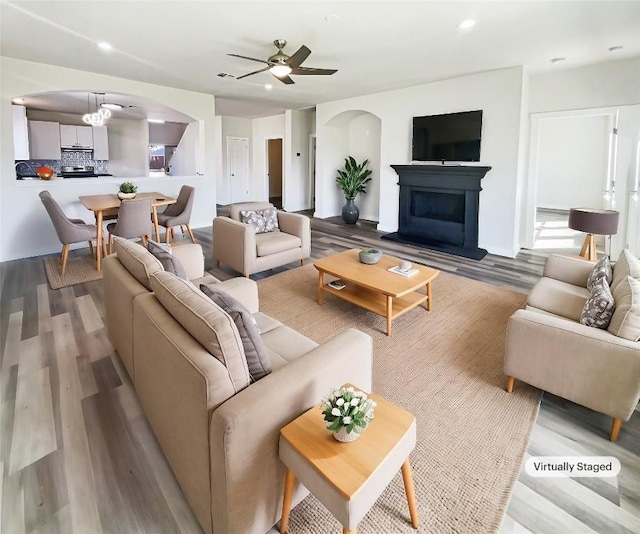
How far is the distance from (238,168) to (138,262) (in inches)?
384

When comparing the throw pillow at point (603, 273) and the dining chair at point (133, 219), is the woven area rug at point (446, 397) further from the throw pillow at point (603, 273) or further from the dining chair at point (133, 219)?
the dining chair at point (133, 219)

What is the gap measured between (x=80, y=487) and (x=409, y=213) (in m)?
6.13

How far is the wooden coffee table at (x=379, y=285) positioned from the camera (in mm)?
3180

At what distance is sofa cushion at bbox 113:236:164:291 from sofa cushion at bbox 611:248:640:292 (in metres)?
2.88

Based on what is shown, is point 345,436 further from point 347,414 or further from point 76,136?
point 76,136

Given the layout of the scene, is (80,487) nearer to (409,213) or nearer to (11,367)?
(11,367)

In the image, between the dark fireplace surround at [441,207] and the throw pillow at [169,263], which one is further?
the dark fireplace surround at [441,207]

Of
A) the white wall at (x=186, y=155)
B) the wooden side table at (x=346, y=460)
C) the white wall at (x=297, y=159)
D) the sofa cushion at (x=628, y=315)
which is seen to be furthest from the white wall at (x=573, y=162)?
the wooden side table at (x=346, y=460)

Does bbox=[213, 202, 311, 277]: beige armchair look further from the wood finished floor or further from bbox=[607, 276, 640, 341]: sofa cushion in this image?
bbox=[607, 276, 640, 341]: sofa cushion

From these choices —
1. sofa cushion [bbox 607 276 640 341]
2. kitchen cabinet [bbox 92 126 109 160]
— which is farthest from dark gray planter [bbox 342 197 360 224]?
kitchen cabinet [bbox 92 126 109 160]

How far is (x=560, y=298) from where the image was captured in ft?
9.23

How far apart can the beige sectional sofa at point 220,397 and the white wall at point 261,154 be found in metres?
9.57

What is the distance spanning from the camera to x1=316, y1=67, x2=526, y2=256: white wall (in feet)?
17.4

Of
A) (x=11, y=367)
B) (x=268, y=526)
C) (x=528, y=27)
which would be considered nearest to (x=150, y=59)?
(x=11, y=367)
